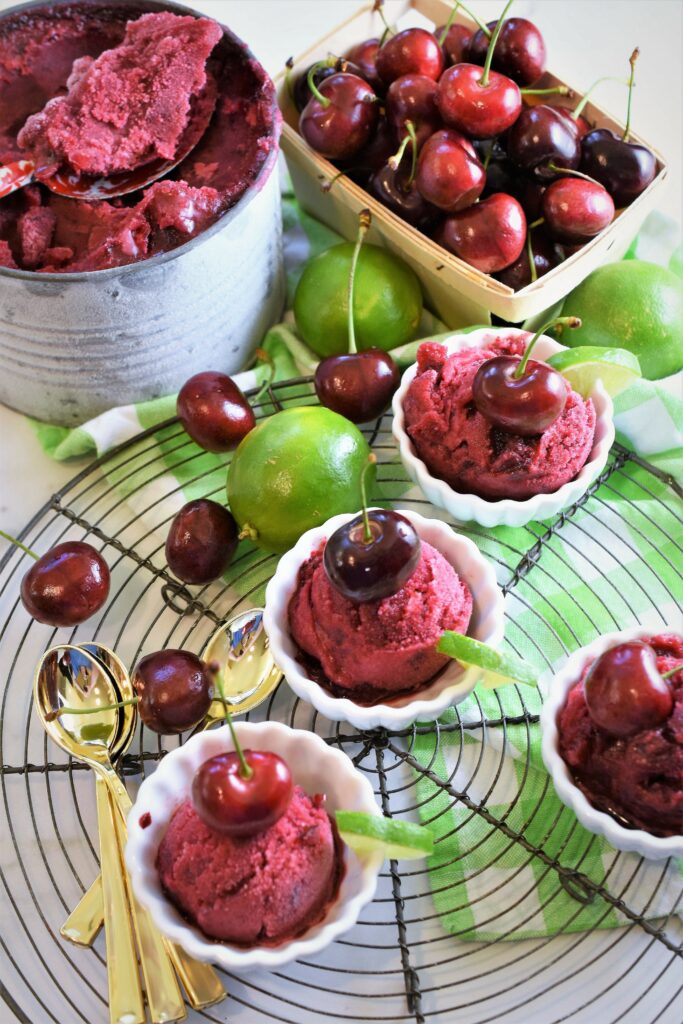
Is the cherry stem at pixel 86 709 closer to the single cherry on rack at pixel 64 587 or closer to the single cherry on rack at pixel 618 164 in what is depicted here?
the single cherry on rack at pixel 64 587

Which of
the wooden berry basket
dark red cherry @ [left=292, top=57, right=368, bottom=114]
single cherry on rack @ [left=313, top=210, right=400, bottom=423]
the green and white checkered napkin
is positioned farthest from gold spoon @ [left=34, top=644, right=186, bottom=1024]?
dark red cherry @ [left=292, top=57, right=368, bottom=114]

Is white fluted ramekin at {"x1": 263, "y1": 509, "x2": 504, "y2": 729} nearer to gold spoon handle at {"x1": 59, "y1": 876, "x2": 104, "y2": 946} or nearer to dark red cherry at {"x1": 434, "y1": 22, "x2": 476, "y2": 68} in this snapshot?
gold spoon handle at {"x1": 59, "y1": 876, "x2": 104, "y2": 946}

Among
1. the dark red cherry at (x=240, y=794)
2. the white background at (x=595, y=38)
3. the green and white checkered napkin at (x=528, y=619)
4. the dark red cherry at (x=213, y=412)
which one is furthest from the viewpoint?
the white background at (x=595, y=38)

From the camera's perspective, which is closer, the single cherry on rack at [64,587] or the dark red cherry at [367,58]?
the single cherry on rack at [64,587]

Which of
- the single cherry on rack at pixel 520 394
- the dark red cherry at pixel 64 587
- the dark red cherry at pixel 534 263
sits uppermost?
the single cherry on rack at pixel 520 394

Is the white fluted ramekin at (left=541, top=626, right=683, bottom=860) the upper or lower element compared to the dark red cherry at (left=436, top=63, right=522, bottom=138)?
lower

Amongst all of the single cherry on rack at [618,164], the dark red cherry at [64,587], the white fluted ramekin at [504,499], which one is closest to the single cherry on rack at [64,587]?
the dark red cherry at [64,587]

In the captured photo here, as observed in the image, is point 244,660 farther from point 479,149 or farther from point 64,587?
point 479,149
